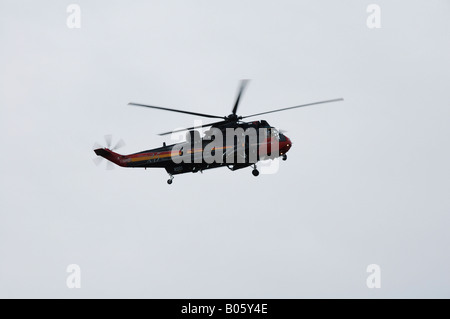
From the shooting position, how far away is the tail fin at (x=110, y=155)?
62156mm

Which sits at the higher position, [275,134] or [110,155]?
[275,134]

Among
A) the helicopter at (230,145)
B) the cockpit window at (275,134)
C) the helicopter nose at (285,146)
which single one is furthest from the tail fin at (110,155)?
the helicopter nose at (285,146)

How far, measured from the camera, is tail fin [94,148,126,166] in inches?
2447

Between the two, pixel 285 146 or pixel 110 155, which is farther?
pixel 110 155

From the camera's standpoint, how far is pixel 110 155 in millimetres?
62781

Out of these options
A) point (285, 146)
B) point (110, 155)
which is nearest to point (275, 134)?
point (285, 146)

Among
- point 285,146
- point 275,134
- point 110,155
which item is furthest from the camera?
point 110,155

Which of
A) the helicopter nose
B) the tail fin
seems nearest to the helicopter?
the helicopter nose

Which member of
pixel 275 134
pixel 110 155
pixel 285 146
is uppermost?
pixel 275 134

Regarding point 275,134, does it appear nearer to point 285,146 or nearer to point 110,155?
point 285,146

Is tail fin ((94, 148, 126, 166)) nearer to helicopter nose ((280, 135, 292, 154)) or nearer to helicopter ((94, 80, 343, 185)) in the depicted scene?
helicopter ((94, 80, 343, 185))

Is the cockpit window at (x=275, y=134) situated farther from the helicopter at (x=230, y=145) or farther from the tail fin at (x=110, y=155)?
the tail fin at (x=110, y=155)

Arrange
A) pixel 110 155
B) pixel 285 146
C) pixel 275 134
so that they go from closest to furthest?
1. pixel 285 146
2. pixel 275 134
3. pixel 110 155
